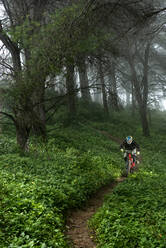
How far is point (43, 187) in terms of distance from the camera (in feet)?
25.2

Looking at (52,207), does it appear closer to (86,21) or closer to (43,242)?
(43,242)

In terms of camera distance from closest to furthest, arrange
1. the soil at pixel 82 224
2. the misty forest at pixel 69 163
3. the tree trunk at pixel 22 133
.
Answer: the misty forest at pixel 69 163, the soil at pixel 82 224, the tree trunk at pixel 22 133

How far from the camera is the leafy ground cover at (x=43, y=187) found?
5258 mm

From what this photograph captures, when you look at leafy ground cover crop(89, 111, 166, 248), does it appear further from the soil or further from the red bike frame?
the red bike frame

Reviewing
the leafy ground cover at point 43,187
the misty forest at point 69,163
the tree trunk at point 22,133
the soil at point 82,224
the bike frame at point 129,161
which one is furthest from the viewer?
the tree trunk at point 22,133

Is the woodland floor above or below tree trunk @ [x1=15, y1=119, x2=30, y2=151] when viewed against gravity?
below

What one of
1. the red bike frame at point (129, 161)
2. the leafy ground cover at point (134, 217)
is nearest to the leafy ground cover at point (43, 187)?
the red bike frame at point (129, 161)

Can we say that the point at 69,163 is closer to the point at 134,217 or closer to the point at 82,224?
the point at 82,224

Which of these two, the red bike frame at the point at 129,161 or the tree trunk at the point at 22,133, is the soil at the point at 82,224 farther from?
the tree trunk at the point at 22,133

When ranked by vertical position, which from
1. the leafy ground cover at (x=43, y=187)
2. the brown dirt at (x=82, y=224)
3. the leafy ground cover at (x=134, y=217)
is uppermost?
the leafy ground cover at (x=43, y=187)

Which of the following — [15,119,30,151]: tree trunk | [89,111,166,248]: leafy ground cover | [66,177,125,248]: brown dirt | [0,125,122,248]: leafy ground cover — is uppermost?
[15,119,30,151]: tree trunk

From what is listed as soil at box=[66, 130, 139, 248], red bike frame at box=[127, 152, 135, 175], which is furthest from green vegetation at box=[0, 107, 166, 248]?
red bike frame at box=[127, 152, 135, 175]

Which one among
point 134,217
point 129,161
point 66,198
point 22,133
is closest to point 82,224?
point 66,198

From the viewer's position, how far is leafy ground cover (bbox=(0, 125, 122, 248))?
5258 mm
